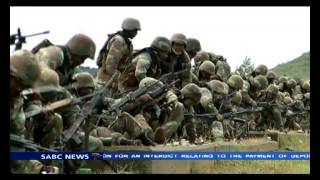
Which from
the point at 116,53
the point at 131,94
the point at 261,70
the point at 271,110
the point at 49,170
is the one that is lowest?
the point at 49,170

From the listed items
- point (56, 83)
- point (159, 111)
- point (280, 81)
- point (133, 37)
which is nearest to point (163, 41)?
point (133, 37)

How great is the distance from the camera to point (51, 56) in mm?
8609

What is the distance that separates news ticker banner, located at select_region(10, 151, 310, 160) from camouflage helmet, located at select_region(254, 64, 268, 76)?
8232 mm

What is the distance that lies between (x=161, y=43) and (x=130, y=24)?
0.56m

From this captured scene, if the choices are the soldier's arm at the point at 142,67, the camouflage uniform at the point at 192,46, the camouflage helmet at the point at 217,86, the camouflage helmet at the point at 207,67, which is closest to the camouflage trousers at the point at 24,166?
the soldier's arm at the point at 142,67

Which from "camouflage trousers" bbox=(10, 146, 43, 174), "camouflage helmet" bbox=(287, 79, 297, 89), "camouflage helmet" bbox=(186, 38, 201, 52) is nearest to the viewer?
"camouflage trousers" bbox=(10, 146, 43, 174)

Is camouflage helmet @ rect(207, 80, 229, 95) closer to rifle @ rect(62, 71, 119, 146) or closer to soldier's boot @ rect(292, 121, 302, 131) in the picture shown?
rifle @ rect(62, 71, 119, 146)

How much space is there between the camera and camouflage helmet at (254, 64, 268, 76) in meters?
18.4

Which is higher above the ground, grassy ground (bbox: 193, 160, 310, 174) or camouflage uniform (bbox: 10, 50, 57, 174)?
camouflage uniform (bbox: 10, 50, 57, 174)

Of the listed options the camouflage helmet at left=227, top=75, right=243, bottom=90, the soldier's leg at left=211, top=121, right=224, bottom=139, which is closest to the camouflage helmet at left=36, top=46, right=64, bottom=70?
the soldier's leg at left=211, top=121, right=224, bottom=139

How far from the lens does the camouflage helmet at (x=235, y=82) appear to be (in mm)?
14820

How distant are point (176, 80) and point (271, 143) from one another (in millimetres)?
3137

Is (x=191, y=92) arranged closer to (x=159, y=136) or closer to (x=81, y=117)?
(x=159, y=136)

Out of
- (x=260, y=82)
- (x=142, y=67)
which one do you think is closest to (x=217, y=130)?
(x=142, y=67)
